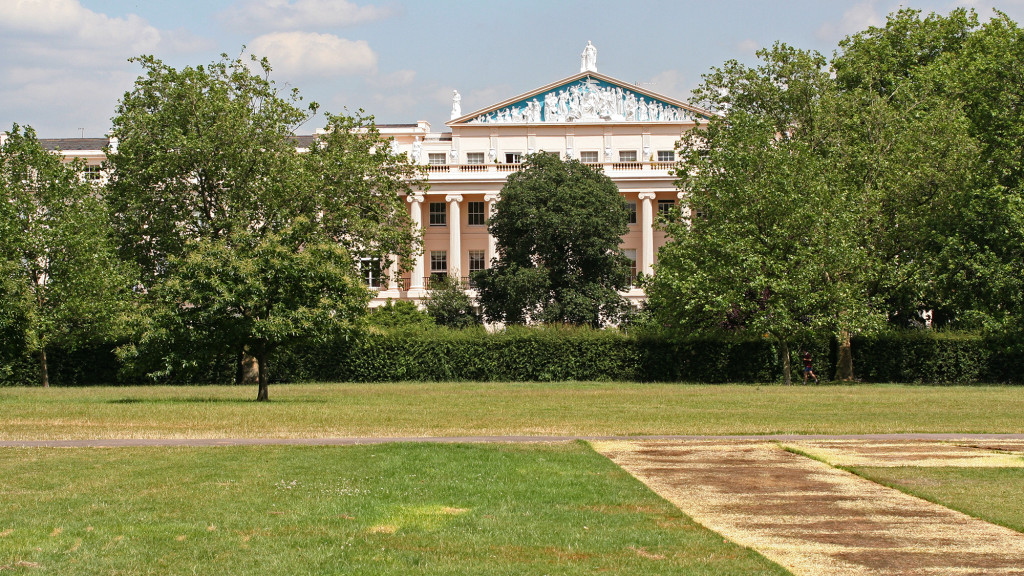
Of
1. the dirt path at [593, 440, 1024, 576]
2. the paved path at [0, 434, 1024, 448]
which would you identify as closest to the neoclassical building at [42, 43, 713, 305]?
the paved path at [0, 434, 1024, 448]

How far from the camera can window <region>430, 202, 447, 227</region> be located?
3410 inches

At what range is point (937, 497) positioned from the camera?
1280 centimetres

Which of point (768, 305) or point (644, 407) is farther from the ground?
point (768, 305)

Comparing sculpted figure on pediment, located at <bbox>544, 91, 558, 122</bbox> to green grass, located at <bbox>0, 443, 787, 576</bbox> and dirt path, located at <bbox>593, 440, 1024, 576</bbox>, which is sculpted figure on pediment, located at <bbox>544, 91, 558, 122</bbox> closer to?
dirt path, located at <bbox>593, 440, 1024, 576</bbox>

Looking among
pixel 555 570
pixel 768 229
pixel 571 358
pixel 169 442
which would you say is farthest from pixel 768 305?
pixel 555 570

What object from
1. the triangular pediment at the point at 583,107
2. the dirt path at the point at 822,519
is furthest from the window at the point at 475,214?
the dirt path at the point at 822,519

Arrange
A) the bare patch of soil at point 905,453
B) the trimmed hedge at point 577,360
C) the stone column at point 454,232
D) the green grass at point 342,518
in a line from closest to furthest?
the green grass at point 342,518
the bare patch of soil at point 905,453
the trimmed hedge at point 577,360
the stone column at point 454,232

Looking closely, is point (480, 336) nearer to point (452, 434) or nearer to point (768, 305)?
point (768, 305)

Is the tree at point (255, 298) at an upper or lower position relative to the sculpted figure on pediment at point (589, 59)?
lower

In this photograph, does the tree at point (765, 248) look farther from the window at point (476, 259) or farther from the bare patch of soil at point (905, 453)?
the window at point (476, 259)

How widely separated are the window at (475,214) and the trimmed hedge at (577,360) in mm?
37811

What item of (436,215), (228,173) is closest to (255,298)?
(228,173)

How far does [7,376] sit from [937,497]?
1723 inches

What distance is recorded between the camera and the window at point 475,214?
283 ft
